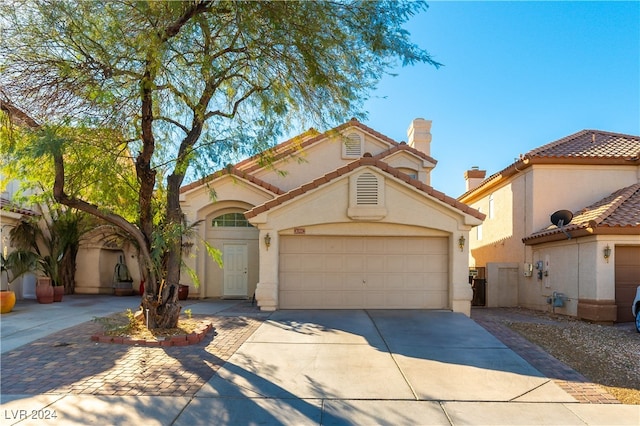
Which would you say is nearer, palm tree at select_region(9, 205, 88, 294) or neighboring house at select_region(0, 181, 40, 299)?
neighboring house at select_region(0, 181, 40, 299)

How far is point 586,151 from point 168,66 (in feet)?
45.9

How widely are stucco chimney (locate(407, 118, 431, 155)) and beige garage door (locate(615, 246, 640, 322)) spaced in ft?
32.5

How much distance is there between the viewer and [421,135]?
2114 cm

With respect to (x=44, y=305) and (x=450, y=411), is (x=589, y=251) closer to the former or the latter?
(x=450, y=411)

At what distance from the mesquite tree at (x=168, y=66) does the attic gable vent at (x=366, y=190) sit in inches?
93.4

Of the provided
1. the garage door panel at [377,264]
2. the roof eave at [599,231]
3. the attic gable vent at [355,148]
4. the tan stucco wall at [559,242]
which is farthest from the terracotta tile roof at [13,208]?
the roof eave at [599,231]

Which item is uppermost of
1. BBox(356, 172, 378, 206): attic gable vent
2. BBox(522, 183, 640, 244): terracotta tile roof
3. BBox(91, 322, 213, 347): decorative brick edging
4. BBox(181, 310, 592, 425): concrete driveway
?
BBox(356, 172, 378, 206): attic gable vent

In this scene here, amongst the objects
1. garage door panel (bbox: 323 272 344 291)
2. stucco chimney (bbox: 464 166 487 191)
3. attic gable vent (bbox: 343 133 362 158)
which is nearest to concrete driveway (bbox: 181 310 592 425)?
garage door panel (bbox: 323 272 344 291)

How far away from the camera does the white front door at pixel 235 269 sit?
52.5 feet

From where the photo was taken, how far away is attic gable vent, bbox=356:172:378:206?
12.3 meters

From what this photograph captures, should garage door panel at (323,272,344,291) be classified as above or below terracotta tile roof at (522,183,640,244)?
below

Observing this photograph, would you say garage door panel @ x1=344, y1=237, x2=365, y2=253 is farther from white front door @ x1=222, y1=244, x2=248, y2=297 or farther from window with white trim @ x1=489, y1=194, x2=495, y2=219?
window with white trim @ x1=489, y1=194, x2=495, y2=219

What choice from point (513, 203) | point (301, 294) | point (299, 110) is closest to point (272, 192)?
point (301, 294)

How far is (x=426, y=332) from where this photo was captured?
9.77 metres
